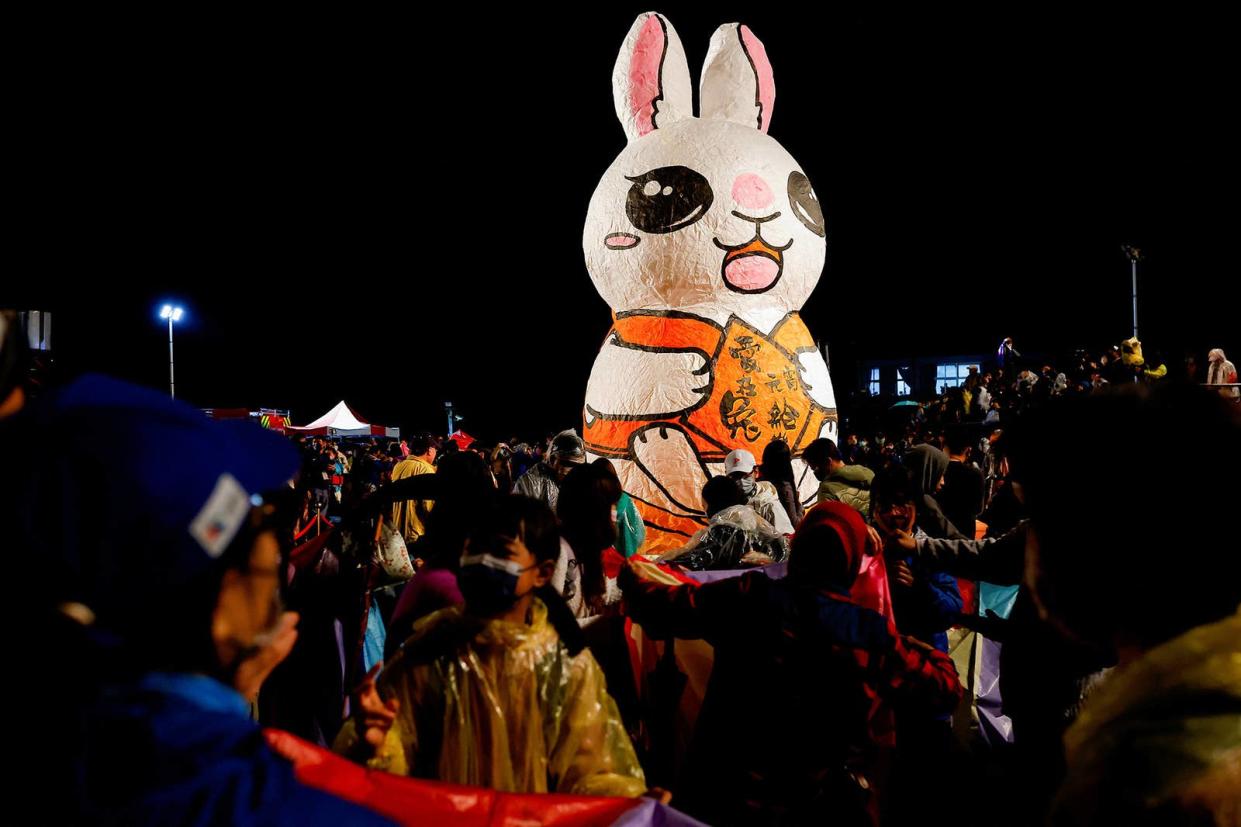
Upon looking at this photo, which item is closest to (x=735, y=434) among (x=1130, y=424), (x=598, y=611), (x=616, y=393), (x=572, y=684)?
(x=616, y=393)

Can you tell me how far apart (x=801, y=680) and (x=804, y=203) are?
5751mm

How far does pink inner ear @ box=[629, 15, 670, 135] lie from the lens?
24.2 feet

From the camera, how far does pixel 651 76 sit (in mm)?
7527

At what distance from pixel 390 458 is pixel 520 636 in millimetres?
14989

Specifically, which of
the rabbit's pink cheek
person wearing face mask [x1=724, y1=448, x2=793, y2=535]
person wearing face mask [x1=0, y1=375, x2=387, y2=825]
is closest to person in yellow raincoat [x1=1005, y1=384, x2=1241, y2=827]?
person wearing face mask [x1=0, y1=375, x2=387, y2=825]

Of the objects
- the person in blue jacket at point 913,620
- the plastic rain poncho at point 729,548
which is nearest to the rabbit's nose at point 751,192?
the plastic rain poncho at point 729,548

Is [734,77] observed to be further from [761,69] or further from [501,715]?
[501,715]

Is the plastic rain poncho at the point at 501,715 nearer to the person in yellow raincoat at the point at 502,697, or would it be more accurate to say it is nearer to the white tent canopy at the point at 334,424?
the person in yellow raincoat at the point at 502,697

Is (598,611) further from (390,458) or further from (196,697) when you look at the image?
(390,458)

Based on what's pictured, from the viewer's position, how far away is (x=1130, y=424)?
1162mm

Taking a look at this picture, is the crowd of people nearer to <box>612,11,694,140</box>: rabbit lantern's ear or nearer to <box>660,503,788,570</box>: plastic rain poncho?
<box>660,503,788,570</box>: plastic rain poncho

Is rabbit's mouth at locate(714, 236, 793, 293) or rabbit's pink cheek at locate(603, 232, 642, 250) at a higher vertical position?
rabbit's pink cheek at locate(603, 232, 642, 250)

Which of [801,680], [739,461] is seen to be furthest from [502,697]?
[739,461]

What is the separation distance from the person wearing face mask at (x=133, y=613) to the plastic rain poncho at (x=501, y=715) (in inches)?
45.8
